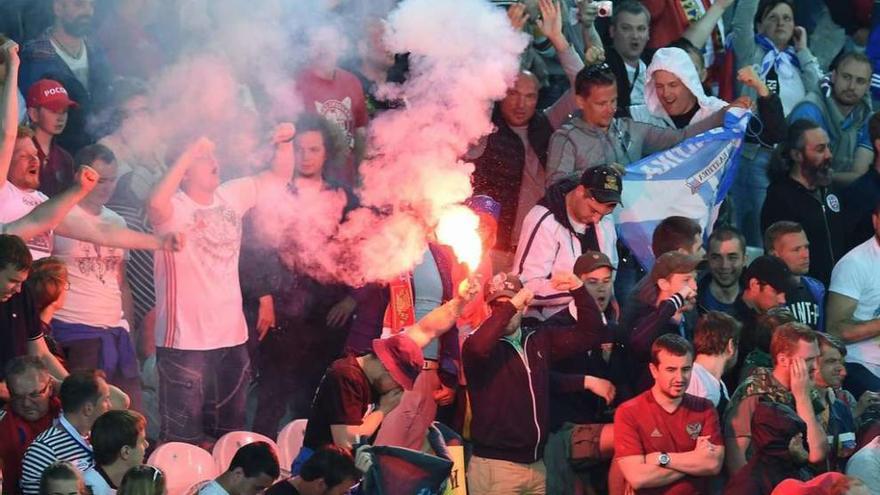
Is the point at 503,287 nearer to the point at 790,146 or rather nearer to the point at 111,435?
the point at 111,435

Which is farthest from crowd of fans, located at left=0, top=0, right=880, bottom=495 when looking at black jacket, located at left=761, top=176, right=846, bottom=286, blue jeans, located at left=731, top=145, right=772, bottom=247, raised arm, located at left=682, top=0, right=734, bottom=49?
raised arm, located at left=682, top=0, right=734, bottom=49

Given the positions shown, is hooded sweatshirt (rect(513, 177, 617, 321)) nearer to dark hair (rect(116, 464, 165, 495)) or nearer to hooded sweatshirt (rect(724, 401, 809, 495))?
hooded sweatshirt (rect(724, 401, 809, 495))

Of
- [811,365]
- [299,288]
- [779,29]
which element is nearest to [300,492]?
[299,288]

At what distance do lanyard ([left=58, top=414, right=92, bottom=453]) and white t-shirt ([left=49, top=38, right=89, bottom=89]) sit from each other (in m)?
2.58

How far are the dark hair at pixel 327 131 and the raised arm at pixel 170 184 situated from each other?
Result: 77 centimetres

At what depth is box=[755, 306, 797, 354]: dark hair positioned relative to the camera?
1033cm

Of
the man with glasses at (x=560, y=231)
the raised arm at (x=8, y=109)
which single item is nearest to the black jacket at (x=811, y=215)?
the man with glasses at (x=560, y=231)

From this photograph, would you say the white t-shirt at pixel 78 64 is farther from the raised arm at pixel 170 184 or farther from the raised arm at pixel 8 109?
the raised arm at pixel 8 109

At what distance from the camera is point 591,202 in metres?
10.5

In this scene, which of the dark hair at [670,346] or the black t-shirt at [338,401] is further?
the dark hair at [670,346]

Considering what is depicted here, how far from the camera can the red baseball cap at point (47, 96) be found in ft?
32.3

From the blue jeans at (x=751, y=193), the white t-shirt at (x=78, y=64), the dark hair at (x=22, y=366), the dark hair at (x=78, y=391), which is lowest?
the blue jeans at (x=751, y=193)

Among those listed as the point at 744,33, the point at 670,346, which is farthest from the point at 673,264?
the point at 744,33

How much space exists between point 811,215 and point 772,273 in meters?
1.61
